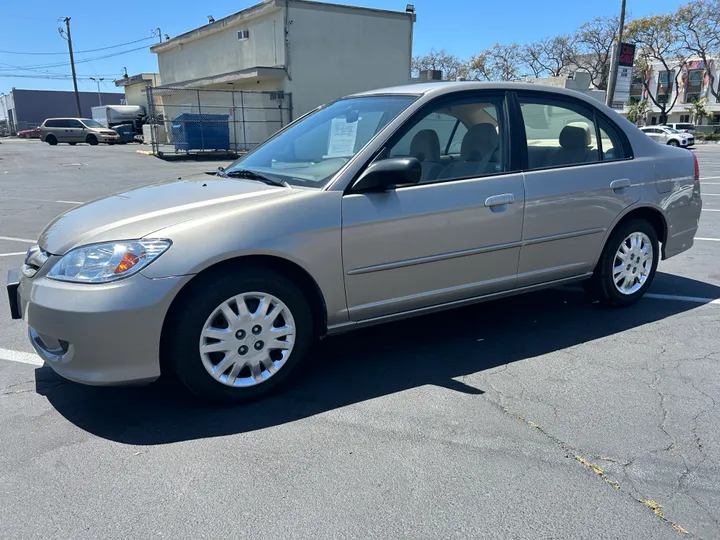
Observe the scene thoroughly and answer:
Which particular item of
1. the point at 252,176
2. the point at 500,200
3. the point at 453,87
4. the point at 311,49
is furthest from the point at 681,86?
the point at 252,176

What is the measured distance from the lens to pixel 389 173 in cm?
333

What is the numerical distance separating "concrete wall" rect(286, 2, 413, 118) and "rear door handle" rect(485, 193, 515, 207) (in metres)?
22.2

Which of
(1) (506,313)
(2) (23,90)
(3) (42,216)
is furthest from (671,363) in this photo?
(2) (23,90)

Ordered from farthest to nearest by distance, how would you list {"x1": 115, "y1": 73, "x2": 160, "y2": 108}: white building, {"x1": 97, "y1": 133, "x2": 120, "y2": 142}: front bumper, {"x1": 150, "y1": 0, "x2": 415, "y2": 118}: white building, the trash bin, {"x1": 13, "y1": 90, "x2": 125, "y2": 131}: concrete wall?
{"x1": 13, "y1": 90, "x2": 125, "y2": 131}: concrete wall → {"x1": 115, "y1": 73, "x2": 160, "y2": 108}: white building → the trash bin → {"x1": 97, "y1": 133, "x2": 120, "y2": 142}: front bumper → {"x1": 150, "y1": 0, "x2": 415, "y2": 118}: white building

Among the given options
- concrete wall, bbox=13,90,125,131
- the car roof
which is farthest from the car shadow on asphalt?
concrete wall, bbox=13,90,125,131

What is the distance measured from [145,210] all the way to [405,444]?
188 cm

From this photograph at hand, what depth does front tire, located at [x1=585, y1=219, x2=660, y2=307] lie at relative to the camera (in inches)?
182

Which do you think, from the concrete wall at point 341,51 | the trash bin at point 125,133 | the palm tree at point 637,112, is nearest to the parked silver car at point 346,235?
the concrete wall at point 341,51

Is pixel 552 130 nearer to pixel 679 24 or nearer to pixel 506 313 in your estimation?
pixel 506 313

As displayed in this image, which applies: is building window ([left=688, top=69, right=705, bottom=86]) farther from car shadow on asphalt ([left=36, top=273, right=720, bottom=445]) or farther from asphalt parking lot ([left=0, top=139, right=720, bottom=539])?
asphalt parking lot ([left=0, top=139, right=720, bottom=539])

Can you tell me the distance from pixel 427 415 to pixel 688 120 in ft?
251

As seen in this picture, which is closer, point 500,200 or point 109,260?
point 109,260

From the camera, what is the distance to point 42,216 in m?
9.54

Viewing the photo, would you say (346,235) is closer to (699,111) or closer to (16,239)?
(16,239)
